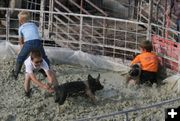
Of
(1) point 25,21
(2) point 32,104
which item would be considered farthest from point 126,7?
(2) point 32,104

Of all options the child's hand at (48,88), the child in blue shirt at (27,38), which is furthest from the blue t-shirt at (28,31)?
the child's hand at (48,88)

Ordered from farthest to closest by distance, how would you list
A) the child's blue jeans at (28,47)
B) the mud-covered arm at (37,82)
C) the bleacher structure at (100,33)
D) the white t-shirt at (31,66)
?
the bleacher structure at (100,33)
the child's blue jeans at (28,47)
the white t-shirt at (31,66)
the mud-covered arm at (37,82)

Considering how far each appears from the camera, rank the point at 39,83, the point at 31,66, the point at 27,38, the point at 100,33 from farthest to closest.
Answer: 1. the point at 100,33
2. the point at 27,38
3. the point at 31,66
4. the point at 39,83

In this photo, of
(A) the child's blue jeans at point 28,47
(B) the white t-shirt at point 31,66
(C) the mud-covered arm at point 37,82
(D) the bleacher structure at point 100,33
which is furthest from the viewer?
(D) the bleacher structure at point 100,33

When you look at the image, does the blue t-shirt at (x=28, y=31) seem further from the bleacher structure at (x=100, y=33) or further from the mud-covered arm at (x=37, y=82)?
the bleacher structure at (x=100, y=33)

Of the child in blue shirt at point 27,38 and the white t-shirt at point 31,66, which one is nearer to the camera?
the white t-shirt at point 31,66

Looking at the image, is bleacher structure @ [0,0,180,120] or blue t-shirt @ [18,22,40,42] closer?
blue t-shirt @ [18,22,40,42]

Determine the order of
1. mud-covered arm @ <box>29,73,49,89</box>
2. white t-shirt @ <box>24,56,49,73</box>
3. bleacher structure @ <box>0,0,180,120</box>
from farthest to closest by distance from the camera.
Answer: bleacher structure @ <box>0,0,180,120</box> → white t-shirt @ <box>24,56,49,73</box> → mud-covered arm @ <box>29,73,49,89</box>

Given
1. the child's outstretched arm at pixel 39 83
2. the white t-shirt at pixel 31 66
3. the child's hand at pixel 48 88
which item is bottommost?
the child's hand at pixel 48 88

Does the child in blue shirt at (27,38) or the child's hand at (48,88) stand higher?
the child in blue shirt at (27,38)

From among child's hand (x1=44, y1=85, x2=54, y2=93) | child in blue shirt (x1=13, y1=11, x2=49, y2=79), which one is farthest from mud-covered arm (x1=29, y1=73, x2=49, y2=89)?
child in blue shirt (x1=13, y1=11, x2=49, y2=79)

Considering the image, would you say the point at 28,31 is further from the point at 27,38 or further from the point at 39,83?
the point at 39,83

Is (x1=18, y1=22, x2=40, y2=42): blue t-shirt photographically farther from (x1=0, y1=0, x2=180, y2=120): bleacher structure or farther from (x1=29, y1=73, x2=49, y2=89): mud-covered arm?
(x1=0, y1=0, x2=180, y2=120): bleacher structure

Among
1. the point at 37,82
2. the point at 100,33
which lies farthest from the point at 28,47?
the point at 100,33
